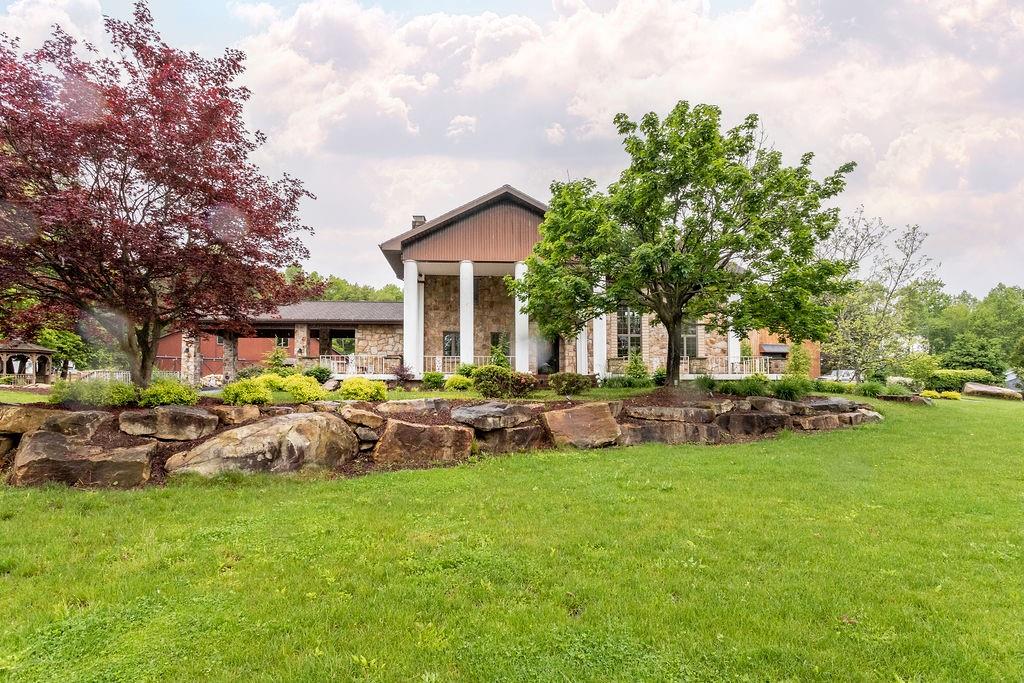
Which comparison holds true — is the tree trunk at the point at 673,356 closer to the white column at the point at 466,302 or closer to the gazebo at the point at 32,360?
the white column at the point at 466,302

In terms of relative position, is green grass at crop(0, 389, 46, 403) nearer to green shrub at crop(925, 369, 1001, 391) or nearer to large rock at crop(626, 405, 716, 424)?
large rock at crop(626, 405, 716, 424)

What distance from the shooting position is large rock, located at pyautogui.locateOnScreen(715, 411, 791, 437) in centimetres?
1039

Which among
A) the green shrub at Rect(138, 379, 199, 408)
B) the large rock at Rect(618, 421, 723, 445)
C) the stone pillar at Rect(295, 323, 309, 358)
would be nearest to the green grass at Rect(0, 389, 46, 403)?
the green shrub at Rect(138, 379, 199, 408)

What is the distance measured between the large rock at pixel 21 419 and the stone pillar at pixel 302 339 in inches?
631

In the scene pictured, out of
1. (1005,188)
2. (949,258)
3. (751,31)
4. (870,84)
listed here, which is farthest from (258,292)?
(949,258)

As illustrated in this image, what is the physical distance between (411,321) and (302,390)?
842 centimetres

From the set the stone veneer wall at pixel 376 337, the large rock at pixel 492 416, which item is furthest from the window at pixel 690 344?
the large rock at pixel 492 416

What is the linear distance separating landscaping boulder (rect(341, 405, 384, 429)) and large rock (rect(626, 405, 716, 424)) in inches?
197

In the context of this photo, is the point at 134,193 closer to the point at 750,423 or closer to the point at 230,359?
the point at 750,423

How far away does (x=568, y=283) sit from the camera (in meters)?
10.1

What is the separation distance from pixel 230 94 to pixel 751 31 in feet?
39.4

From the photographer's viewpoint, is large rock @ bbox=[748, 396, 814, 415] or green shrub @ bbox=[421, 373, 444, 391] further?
green shrub @ bbox=[421, 373, 444, 391]

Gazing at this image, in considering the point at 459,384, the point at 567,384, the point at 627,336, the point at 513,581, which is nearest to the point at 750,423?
the point at 567,384

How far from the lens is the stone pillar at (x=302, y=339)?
73.8 ft
